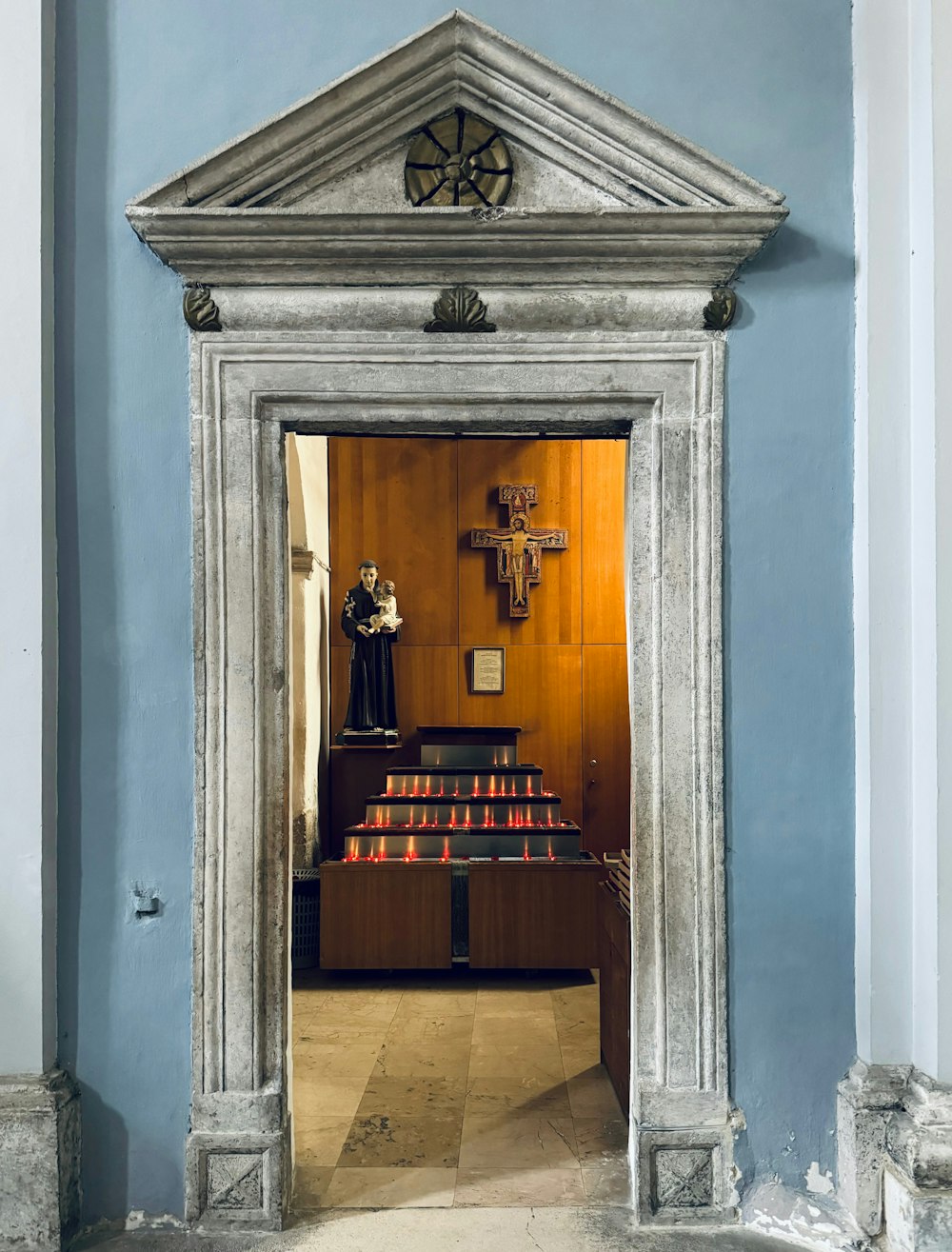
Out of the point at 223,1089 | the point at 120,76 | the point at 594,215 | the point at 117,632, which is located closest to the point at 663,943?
the point at 223,1089

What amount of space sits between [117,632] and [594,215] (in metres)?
2.00

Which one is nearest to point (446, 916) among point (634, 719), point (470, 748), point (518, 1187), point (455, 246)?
point (470, 748)

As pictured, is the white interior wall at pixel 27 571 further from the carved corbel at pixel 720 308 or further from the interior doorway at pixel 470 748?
the carved corbel at pixel 720 308

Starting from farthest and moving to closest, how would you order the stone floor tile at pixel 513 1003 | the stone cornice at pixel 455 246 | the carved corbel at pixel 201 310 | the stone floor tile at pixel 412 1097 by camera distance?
the stone floor tile at pixel 513 1003 → the stone floor tile at pixel 412 1097 → the carved corbel at pixel 201 310 → the stone cornice at pixel 455 246

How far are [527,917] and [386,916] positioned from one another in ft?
2.75

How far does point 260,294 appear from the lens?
3.48 meters

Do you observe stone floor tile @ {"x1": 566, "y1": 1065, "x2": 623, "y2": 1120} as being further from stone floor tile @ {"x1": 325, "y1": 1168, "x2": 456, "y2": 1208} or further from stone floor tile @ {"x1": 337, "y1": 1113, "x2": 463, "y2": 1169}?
stone floor tile @ {"x1": 325, "y1": 1168, "x2": 456, "y2": 1208}

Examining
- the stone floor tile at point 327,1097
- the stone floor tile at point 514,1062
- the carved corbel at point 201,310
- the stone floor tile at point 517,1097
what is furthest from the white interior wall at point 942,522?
the stone floor tile at point 327,1097

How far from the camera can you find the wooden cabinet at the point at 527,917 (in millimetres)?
6383

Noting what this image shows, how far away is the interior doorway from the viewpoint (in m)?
4.51

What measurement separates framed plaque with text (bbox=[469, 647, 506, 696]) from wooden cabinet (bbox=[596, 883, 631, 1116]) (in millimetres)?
4148

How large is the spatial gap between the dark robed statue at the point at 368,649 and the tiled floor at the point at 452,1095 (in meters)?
2.38

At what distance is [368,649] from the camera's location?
337 inches

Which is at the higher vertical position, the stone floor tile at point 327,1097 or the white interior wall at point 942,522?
the white interior wall at point 942,522
